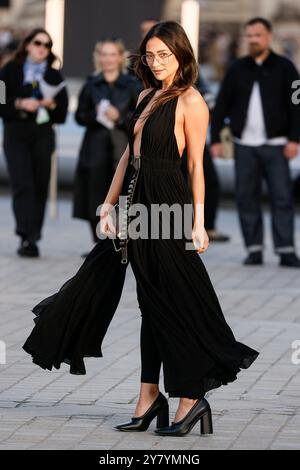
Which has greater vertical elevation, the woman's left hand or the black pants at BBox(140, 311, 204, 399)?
the woman's left hand

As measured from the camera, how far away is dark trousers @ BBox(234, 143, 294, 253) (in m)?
12.4

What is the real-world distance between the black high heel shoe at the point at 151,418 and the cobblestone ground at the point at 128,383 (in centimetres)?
4

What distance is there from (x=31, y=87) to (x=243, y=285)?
2.79 m

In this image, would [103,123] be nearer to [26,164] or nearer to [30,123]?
[30,123]

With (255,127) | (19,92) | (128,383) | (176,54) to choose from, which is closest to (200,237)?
(176,54)

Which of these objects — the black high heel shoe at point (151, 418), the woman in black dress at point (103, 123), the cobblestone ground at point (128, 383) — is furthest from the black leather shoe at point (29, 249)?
the black high heel shoe at point (151, 418)

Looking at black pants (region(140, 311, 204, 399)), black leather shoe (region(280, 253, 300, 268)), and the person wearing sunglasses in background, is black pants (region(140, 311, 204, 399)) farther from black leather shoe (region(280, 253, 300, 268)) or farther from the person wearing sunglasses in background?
the person wearing sunglasses in background

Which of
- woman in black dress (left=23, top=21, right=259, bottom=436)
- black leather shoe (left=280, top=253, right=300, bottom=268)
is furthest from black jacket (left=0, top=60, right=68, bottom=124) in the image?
woman in black dress (left=23, top=21, right=259, bottom=436)

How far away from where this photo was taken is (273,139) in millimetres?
12375

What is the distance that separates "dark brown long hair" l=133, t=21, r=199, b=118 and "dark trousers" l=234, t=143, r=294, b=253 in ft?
19.6

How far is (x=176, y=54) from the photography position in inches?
250

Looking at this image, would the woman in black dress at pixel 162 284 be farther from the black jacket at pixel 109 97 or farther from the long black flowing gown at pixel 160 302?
the black jacket at pixel 109 97
